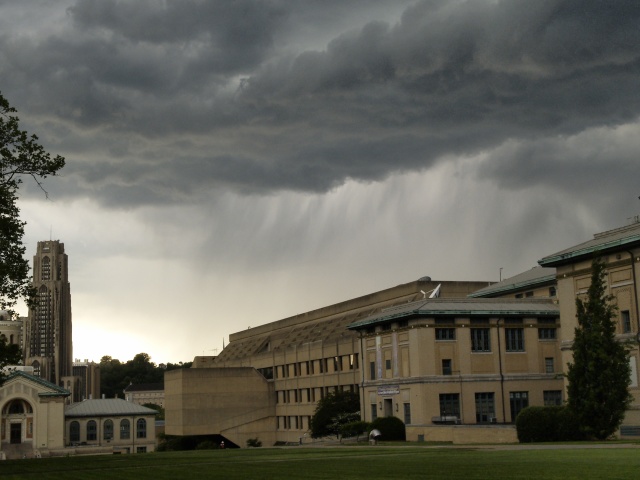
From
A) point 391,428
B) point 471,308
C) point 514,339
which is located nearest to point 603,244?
point 471,308

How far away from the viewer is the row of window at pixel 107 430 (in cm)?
12525

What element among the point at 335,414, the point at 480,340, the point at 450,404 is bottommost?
the point at 335,414

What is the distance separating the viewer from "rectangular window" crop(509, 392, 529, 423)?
74500mm

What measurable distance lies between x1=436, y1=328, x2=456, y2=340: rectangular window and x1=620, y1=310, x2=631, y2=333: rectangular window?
17.0 meters

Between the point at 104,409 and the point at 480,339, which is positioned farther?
the point at 104,409

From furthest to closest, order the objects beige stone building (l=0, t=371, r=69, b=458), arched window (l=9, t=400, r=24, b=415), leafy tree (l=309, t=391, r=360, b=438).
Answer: arched window (l=9, t=400, r=24, b=415)
beige stone building (l=0, t=371, r=69, b=458)
leafy tree (l=309, t=391, r=360, b=438)

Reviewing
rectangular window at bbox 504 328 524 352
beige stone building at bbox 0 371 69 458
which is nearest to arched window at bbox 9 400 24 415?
beige stone building at bbox 0 371 69 458

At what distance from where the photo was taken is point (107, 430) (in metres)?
127

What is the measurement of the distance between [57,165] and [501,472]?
82.8 feet

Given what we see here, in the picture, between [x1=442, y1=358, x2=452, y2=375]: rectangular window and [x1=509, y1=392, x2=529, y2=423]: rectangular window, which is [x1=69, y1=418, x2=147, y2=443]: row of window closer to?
[x1=442, y1=358, x2=452, y2=375]: rectangular window

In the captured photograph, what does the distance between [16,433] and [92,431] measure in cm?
1151

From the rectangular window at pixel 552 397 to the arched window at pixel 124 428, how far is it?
239ft

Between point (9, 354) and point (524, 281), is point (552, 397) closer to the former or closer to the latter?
point (524, 281)

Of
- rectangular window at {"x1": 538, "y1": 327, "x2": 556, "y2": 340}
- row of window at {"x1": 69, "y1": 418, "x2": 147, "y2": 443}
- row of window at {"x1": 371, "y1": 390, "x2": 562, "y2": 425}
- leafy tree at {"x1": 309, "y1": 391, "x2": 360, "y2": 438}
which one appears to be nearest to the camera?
row of window at {"x1": 371, "y1": 390, "x2": 562, "y2": 425}
